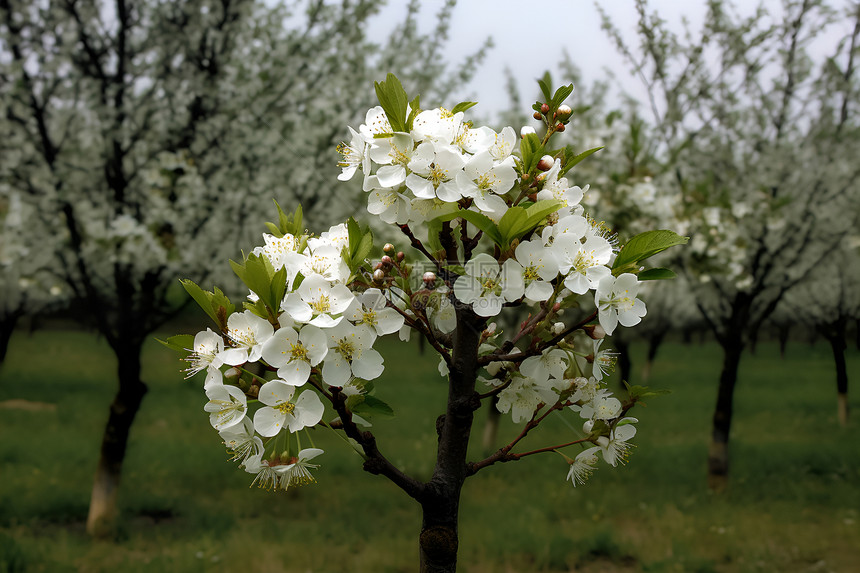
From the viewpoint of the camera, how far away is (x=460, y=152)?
1568 mm

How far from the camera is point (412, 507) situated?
296 inches

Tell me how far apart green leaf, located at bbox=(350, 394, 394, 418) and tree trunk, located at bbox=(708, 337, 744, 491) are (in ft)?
24.3

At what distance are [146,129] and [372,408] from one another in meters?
5.00

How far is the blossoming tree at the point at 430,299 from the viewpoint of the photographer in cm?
149

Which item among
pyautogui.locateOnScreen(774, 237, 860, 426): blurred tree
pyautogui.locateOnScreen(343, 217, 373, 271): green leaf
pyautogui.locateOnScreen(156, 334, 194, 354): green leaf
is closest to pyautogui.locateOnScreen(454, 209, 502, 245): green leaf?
pyautogui.locateOnScreen(343, 217, 373, 271): green leaf

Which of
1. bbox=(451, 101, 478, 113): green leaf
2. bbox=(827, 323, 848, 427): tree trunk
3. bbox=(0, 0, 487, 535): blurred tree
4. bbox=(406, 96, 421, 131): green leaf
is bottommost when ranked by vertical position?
bbox=(827, 323, 848, 427): tree trunk

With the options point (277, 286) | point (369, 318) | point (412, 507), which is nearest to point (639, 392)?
point (369, 318)

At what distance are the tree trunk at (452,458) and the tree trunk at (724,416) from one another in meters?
7.17

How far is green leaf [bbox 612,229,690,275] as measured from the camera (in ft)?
5.15

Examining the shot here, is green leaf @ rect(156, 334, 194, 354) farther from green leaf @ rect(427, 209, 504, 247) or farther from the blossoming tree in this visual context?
green leaf @ rect(427, 209, 504, 247)

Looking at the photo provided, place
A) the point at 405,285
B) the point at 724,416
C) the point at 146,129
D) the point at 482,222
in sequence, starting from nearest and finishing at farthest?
the point at 482,222
the point at 405,285
the point at 146,129
the point at 724,416

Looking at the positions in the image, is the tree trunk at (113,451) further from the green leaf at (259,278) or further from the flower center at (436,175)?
the flower center at (436,175)

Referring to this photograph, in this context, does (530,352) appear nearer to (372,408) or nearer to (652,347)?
(372,408)

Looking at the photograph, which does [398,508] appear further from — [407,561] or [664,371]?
[664,371]
